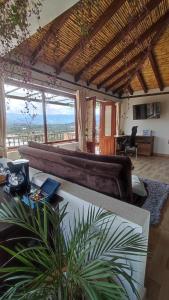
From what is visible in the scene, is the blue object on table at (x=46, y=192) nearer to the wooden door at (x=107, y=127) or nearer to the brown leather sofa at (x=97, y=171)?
the brown leather sofa at (x=97, y=171)

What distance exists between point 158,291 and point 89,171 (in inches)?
43.0

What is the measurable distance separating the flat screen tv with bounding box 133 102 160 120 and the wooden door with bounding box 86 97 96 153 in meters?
2.15

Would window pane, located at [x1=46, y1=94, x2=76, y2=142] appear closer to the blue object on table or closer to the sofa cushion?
the sofa cushion

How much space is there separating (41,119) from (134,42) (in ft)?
9.51

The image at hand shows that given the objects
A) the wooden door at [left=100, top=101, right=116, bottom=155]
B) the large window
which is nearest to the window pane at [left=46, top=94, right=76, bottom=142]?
the large window

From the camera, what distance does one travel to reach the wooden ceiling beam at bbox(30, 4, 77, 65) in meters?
2.53

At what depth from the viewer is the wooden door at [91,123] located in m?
5.30

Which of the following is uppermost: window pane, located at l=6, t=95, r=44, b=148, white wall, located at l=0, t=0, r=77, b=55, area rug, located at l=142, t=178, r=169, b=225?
white wall, located at l=0, t=0, r=77, b=55

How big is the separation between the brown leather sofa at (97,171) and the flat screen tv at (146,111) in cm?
528

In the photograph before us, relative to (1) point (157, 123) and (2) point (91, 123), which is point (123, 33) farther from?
(1) point (157, 123)

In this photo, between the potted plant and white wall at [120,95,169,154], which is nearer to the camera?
the potted plant

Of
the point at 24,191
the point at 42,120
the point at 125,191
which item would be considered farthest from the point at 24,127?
the point at 125,191

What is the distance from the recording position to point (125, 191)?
4.53 ft

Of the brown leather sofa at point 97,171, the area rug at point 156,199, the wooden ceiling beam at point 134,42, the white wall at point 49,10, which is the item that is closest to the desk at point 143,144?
the wooden ceiling beam at point 134,42
